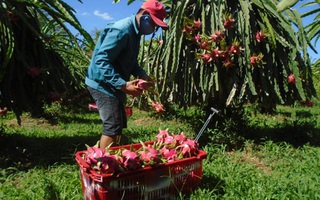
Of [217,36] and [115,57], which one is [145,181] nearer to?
[115,57]

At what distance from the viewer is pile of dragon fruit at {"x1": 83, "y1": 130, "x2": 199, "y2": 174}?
2.11 m

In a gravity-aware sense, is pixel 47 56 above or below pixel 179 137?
above

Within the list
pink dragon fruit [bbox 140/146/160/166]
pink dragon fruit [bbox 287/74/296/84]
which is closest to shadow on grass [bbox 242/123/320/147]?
pink dragon fruit [bbox 287/74/296/84]

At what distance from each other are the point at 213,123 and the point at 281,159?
3.72 ft

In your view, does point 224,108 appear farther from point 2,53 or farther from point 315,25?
point 315,25

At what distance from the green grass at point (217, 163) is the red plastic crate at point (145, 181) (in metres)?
0.11

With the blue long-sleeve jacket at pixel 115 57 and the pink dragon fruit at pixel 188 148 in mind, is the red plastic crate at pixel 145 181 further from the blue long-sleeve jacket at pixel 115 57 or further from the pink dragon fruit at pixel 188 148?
the blue long-sleeve jacket at pixel 115 57

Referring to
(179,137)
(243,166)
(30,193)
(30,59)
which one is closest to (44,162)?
(30,193)

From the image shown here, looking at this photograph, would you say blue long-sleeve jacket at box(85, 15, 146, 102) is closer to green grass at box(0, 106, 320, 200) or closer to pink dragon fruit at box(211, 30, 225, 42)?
green grass at box(0, 106, 320, 200)

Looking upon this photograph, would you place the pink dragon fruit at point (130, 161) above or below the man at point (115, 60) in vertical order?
below

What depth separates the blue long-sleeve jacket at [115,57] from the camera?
262 cm

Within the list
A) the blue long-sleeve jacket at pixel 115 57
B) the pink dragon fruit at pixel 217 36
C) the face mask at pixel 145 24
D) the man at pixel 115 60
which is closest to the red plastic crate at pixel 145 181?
the man at pixel 115 60

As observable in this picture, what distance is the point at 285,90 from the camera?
13.0 ft

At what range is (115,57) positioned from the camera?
270 centimetres
